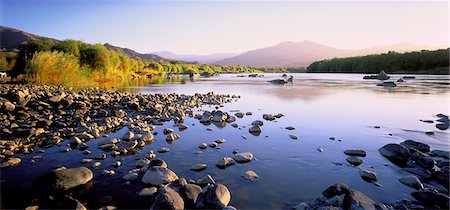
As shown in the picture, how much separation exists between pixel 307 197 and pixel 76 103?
1337 cm

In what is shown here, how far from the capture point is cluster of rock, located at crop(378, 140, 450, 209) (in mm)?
4512

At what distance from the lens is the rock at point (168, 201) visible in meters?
4.02

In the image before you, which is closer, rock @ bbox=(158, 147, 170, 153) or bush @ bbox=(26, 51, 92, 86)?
rock @ bbox=(158, 147, 170, 153)

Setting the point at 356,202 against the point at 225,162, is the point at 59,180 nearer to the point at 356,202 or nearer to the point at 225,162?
the point at 225,162

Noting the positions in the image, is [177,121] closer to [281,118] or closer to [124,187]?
[281,118]

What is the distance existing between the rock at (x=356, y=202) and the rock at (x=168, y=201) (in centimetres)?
267

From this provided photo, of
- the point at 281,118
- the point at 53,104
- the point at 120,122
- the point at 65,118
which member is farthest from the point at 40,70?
the point at 281,118

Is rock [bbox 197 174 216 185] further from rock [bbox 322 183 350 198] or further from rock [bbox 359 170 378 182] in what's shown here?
rock [bbox 359 170 378 182]

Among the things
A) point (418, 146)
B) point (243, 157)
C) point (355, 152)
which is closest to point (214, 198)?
point (243, 157)

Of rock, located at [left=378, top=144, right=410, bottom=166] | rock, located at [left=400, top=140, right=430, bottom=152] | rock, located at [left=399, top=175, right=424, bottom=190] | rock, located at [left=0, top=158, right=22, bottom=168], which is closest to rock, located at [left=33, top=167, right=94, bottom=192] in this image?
rock, located at [left=0, top=158, right=22, bottom=168]

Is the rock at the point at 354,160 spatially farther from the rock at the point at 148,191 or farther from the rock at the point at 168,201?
the rock at the point at 148,191

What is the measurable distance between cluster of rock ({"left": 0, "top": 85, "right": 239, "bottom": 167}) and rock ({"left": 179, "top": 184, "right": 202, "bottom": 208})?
313 centimetres

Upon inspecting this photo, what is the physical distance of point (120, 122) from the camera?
1077cm

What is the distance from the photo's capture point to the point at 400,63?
8250 cm
